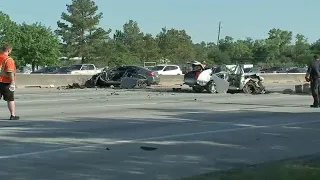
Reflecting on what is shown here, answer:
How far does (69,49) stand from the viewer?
87625mm

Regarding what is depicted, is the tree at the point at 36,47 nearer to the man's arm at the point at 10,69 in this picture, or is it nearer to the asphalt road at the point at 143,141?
the asphalt road at the point at 143,141

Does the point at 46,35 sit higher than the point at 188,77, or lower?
higher

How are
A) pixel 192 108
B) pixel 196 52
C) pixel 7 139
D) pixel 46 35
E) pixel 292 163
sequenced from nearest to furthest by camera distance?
pixel 292 163
pixel 7 139
pixel 192 108
pixel 46 35
pixel 196 52

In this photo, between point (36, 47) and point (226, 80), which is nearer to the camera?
point (226, 80)

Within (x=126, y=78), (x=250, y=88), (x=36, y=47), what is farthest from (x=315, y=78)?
(x=36, y=47)

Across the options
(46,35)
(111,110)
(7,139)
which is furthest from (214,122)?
(46,35)

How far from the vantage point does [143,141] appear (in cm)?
1030

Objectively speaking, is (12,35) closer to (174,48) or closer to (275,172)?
(174,48)

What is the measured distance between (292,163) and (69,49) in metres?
81.7

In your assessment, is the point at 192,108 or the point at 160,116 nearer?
the point at 160,116

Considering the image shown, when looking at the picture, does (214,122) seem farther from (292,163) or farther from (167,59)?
(167,59)

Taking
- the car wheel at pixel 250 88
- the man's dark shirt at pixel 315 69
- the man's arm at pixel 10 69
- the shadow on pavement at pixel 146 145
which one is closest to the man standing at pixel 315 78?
the man's dark shirt at pixel 315 69

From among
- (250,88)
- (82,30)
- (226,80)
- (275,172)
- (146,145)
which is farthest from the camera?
(82,30)

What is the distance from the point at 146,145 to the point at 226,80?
17.4 meters
